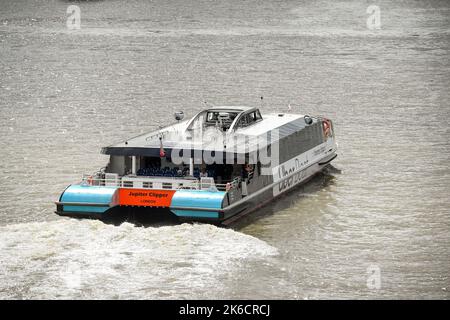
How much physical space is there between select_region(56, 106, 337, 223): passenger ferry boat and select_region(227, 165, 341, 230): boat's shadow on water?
31 centimetres

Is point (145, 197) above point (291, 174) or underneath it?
above

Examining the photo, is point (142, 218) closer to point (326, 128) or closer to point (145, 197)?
point (145, 197)

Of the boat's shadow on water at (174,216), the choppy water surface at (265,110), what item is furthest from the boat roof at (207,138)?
the choppy water surface at (265,110)

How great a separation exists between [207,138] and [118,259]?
9.14m

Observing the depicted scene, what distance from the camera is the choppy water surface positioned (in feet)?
110

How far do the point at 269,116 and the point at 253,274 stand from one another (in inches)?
600

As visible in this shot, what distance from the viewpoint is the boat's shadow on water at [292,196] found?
40.7m

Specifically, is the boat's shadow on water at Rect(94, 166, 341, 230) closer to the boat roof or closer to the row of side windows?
the row of side windows

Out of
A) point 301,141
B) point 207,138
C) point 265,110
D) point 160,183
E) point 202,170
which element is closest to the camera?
point 160,183

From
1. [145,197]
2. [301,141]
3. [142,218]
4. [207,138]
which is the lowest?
[142,218]

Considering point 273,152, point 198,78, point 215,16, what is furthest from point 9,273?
point 215,16

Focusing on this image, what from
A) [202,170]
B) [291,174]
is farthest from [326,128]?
[202,170]

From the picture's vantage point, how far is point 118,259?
34281mm

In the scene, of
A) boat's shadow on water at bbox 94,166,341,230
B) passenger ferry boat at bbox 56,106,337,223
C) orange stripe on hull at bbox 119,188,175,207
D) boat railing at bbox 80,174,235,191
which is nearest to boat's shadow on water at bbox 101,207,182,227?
boat's shadow on water at bbox 94,166,341,230
